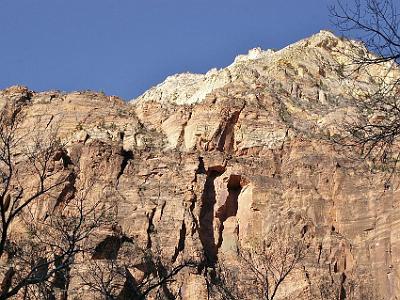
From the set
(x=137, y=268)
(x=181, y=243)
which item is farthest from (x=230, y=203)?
(x=137, y=268)

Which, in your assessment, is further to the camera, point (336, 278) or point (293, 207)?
point (293, 207)

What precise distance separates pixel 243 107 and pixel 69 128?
13.4m

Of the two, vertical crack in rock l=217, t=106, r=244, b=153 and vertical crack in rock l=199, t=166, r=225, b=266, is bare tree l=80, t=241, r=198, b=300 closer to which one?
vertical crack in rock l=199, t=166, r=225, b=266

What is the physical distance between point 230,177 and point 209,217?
10.8 feet

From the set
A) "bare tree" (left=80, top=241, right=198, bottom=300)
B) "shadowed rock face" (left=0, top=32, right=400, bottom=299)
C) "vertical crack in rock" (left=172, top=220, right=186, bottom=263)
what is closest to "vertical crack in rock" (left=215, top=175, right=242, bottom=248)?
"shadowed rock face" (left=0, top=32, right=400, bottom=299)

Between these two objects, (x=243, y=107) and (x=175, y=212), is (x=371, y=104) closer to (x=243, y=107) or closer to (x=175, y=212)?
(x=175, y=212)

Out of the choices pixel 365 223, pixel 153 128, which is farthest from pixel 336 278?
pixel 153 128

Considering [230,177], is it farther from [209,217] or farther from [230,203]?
[209,217]

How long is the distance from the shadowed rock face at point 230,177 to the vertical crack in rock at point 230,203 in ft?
0.25

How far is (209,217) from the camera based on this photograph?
55.6 m

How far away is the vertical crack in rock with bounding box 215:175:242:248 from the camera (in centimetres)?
5578

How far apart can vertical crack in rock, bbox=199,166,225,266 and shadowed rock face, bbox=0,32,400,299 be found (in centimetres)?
8

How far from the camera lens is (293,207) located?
180 ft

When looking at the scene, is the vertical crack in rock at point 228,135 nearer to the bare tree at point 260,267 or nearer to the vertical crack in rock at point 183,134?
the vertical crack in rock at point 183,134
